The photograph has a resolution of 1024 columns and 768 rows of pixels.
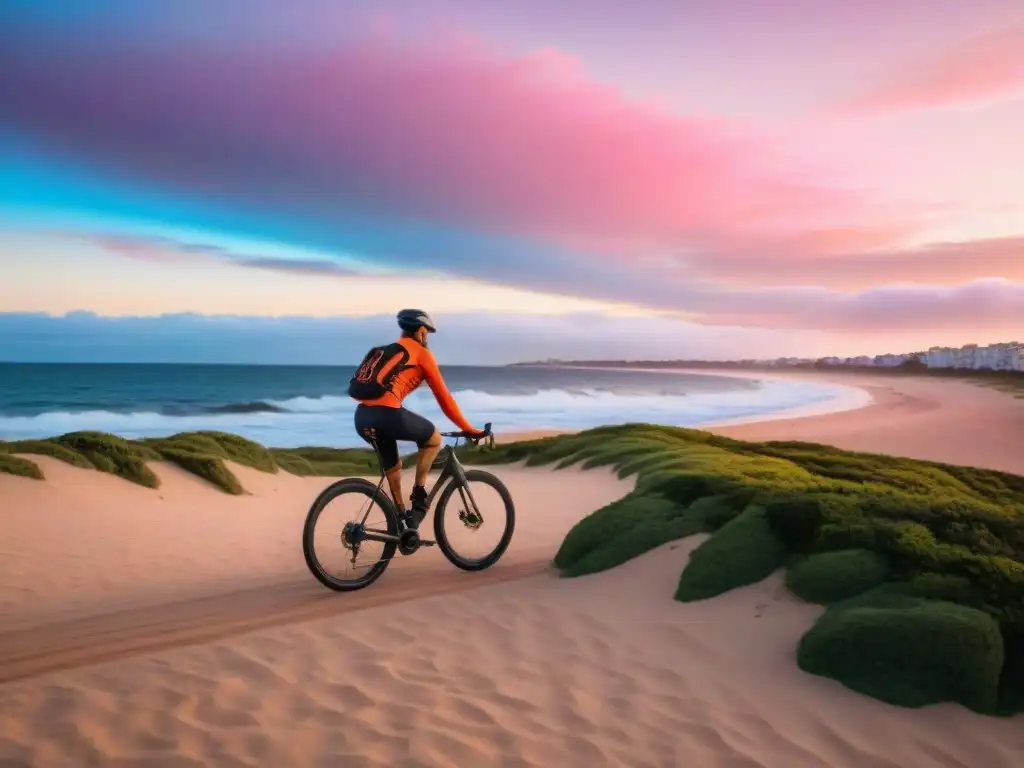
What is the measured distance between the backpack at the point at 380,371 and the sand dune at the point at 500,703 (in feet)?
6.30

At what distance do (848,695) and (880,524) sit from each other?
5.42 ft

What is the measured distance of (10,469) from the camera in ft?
38.2

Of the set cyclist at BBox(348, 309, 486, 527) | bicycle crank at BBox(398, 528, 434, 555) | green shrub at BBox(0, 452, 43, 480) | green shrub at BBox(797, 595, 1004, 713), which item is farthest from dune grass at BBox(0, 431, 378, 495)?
green shrub at BBox(797, 595, 1004, 713)

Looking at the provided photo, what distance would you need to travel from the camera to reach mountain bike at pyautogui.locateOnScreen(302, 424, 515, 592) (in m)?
6.54

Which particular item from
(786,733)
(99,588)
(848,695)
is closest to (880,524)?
(848,695)

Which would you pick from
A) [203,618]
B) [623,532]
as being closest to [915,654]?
[623,532]

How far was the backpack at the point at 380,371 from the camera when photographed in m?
6.51

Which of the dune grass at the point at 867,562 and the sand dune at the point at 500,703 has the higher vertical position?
the dune grass at the point at 867,562

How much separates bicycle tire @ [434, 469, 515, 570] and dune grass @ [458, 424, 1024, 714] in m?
0.77

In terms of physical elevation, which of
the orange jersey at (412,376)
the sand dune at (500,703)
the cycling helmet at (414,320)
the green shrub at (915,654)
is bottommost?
the sand dune at (500,703)

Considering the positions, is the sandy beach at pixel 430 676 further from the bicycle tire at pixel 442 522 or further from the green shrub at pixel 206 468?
the green shrub at pixel 206 468

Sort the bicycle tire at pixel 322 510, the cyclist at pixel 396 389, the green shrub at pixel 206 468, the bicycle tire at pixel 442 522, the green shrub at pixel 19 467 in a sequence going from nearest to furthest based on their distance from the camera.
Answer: the bicycle tire at pixel 322 510 < the cyclist at pixel 396 389 < the bicycle tire at pixel 442 522 < the green shrub at pixel 19 467 < the green shrub at pixel 206 468

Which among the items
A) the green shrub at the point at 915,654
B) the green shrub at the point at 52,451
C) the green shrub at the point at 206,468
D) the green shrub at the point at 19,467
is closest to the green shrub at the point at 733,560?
the green shrub at the point at 915,654

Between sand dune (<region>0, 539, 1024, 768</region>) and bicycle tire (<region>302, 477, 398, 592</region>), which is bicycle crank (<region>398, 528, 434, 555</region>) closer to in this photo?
bicycle tire (<region>302, 477, 398, 592</region>)
